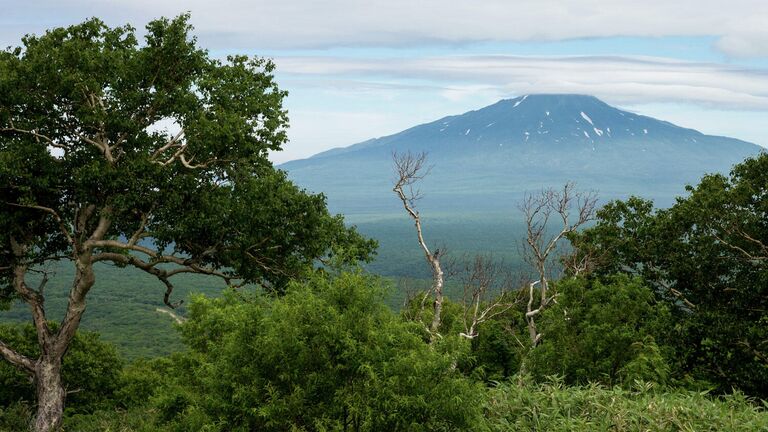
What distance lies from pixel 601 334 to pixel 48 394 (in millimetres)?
18134

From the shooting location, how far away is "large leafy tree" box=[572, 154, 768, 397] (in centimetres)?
2614

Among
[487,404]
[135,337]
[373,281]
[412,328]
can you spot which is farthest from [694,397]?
[135,337]

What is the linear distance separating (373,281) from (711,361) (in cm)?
1921

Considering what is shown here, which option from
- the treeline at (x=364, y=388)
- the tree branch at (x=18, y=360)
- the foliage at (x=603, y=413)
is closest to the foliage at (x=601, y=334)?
the foliage at (x=603, y=413)

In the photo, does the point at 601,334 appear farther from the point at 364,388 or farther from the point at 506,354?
the point at 364,388

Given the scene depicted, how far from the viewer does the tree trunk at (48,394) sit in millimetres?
22562

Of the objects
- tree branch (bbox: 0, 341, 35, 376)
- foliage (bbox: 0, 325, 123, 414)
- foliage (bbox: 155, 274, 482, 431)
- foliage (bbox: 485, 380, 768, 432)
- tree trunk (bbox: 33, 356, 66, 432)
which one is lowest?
foliage (bbox: 0, 325, 123, 414)

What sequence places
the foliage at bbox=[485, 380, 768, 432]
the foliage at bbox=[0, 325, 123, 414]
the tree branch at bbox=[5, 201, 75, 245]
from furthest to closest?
the foliage at bbox=[0, 325, 123, 414] → the tree branch at bbox=[5, 201, 75, 245] → the foliage at bbox=[485, 380, 768, 432]

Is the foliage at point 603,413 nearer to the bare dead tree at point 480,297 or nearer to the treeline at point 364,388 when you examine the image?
the treeline at point 364,388

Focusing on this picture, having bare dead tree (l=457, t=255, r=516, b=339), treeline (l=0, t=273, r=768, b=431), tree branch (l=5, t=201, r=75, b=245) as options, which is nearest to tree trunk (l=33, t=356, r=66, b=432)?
tree branch (l=5, t=201, r=75, b=245)

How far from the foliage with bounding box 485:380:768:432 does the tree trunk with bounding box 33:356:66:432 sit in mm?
14606

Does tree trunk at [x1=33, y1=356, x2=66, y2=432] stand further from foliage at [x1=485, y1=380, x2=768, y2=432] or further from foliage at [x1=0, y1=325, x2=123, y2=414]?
foliage at [x1=485, y1=380, x2=768, y2=432]

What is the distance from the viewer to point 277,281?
24297 mm

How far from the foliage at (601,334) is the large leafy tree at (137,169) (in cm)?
921
